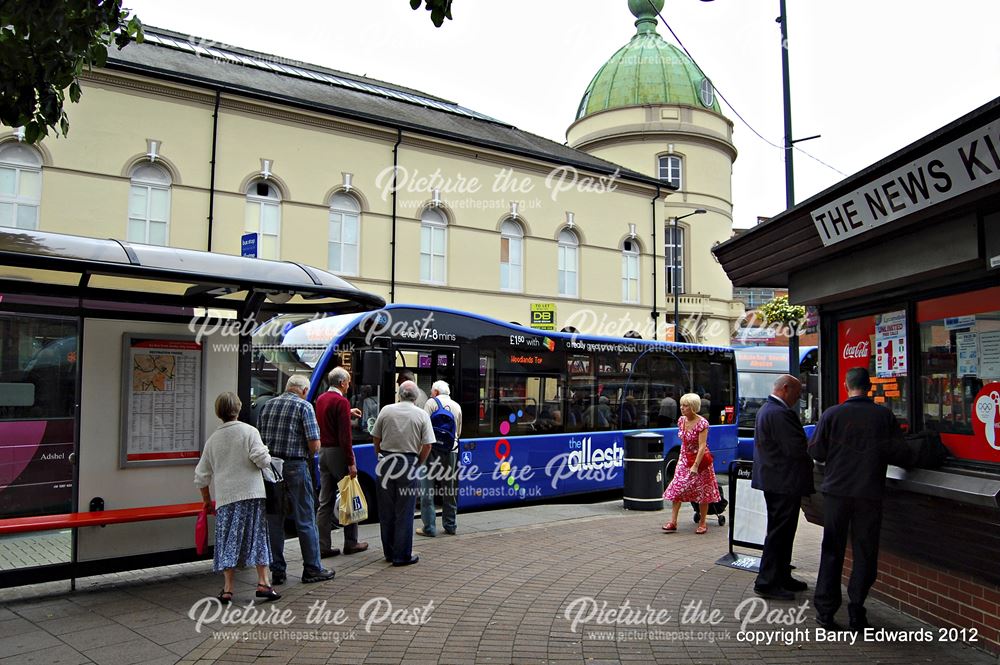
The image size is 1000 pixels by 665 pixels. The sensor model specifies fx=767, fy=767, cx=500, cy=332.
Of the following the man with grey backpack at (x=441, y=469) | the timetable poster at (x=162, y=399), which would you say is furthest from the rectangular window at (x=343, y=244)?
the timetable poster at (x=162, y=399)

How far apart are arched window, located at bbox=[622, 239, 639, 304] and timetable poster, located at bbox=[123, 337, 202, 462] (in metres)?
23.0

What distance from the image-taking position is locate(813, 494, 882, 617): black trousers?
540cm

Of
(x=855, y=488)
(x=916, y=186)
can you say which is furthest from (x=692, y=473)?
(x=916, y=186)

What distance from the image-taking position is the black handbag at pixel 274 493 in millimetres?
6441

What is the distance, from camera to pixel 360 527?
385 inches

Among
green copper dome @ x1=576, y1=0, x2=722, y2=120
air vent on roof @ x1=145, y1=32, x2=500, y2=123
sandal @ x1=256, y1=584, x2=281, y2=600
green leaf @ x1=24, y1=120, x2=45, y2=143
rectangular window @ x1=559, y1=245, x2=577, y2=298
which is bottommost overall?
sandal @ x1=256, y1=584, x2=281, y2=600

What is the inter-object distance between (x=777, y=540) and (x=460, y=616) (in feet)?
8.82

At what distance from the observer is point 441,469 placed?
897 centimetres

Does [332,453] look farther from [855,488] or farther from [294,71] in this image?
[294,71]

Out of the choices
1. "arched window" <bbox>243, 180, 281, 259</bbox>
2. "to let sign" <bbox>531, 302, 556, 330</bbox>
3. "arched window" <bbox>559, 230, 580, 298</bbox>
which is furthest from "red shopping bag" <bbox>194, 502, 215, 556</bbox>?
"arched window" <bbox>559, 230, 580, 298</bbox>

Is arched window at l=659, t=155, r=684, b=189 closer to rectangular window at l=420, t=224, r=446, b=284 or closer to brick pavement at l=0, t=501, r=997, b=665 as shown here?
rectangular window at l=420, t=224, r=446, b=284

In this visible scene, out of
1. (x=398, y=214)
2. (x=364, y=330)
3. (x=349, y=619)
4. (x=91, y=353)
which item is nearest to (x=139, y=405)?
(x=91, y=353)

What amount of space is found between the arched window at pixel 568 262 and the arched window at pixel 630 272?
2.40 m

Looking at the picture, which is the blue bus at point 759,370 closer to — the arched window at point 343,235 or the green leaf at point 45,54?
the arched window at point 343,235
